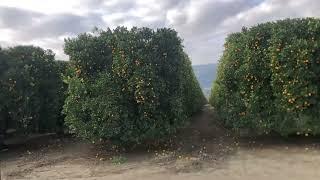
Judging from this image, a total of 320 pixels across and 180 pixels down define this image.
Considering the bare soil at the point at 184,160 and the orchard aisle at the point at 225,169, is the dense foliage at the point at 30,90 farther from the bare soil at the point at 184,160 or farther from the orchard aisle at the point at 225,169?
the orchard aisle at the point at 225,169

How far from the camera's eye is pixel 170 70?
43.3ft

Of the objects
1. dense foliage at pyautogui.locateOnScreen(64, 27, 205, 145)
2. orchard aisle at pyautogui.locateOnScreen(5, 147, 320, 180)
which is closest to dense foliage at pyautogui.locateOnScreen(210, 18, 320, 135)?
orchard aisle at pyautogui.locateOnScreen(5, 147, 320, 180)

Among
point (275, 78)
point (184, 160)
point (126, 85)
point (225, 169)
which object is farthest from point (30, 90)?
point (275, 78)

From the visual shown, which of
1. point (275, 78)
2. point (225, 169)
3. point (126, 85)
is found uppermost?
point (126, 85)

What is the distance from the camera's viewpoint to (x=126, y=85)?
1288cm

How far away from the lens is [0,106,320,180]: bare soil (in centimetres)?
1083

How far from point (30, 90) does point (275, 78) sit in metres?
7.30

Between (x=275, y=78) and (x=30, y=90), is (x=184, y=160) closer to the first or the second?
(x=275, y=78)

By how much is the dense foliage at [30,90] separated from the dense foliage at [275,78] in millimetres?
5538

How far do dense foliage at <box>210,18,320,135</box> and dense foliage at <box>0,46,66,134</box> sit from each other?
5.54 meters

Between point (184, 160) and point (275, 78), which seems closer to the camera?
point (184, 160)

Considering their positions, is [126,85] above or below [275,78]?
above

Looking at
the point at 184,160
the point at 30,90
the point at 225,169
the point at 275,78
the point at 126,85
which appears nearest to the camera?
the point at 225,169

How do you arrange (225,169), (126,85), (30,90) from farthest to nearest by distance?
1. (30,90)
2. (126,85)
3. (225,169)
